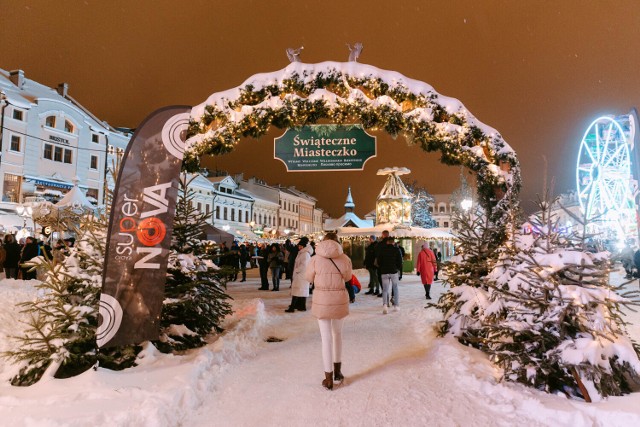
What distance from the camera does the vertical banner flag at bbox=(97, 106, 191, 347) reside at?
17.8ft

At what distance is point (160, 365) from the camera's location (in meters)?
5.64

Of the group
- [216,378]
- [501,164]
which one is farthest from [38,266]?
[501,164]

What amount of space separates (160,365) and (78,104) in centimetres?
4534

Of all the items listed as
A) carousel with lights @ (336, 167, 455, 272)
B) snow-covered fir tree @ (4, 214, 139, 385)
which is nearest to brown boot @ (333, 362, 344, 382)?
snow-covered fir tree @ (4, 214, 139, 385)

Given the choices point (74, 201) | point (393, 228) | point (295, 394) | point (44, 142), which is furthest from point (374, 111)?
point (44, 142)

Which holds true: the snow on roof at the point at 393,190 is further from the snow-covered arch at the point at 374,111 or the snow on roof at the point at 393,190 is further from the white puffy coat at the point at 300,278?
the snow-covered arch at the point at 374,111

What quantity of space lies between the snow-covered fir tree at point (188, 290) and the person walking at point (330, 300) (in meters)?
2.25

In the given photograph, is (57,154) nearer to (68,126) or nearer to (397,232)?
(68,126)

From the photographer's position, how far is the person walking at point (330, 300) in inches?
206

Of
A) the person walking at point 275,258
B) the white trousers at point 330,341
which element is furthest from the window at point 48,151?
the white trousers at point 330,341

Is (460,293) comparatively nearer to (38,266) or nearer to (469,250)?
(469,250)

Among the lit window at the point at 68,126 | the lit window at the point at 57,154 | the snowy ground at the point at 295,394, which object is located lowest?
the snowy ground at the point at 295,394

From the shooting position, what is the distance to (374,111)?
8.60m

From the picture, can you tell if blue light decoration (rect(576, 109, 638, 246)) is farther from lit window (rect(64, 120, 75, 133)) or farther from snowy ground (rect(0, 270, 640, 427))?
lit window (rect(64, 120, 75, 133))
